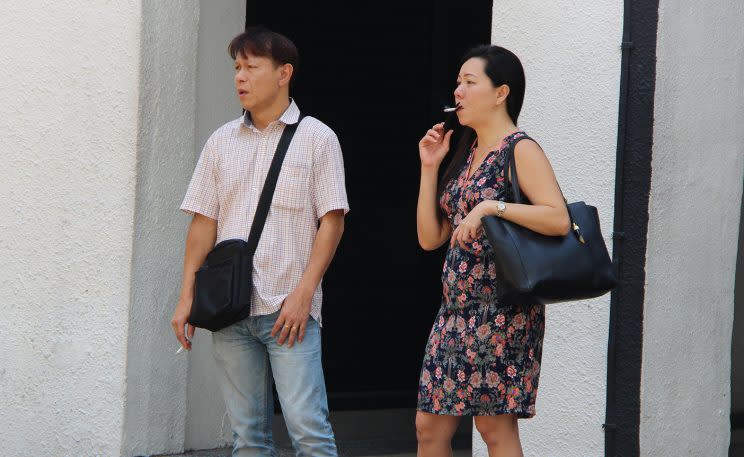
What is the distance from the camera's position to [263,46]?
14.7 feet

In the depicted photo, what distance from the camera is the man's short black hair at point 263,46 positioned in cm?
447

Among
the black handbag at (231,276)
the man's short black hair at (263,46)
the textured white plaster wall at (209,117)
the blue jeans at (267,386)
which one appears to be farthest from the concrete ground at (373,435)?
the man's short black hair at (263,46)

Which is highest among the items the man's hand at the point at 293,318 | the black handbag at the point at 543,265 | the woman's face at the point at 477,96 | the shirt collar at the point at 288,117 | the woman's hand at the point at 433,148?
the woman's face at the point at 477,96

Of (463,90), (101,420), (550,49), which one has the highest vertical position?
(550,49)

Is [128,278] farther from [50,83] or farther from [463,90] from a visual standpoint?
[463,90]

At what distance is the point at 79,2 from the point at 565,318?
2.85 meters

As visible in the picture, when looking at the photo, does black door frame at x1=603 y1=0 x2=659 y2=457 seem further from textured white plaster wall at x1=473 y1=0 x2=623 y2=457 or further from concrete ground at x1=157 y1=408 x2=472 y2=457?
Answer: concrete ground at x1=157 y1=408 x2=472 y2=457

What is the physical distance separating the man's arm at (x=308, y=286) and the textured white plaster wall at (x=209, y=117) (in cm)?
184

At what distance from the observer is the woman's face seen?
4.16 meters

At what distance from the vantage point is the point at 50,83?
596 centimetres

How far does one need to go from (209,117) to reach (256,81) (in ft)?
5.86

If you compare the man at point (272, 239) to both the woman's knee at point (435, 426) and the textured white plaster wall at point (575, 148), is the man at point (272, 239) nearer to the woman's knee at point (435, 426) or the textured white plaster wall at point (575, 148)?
the woman's knee at point (435, 426)

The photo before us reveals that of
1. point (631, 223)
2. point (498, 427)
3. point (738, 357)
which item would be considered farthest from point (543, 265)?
point (738, 357)

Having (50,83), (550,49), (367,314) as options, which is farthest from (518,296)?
(367,314)
